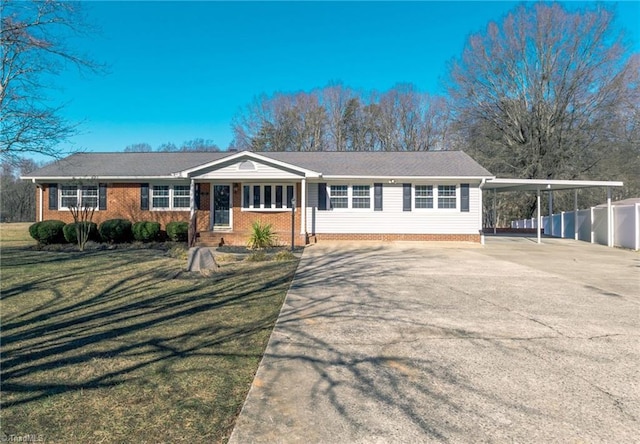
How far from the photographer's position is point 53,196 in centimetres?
1695

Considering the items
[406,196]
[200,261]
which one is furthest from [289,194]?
[200,261]

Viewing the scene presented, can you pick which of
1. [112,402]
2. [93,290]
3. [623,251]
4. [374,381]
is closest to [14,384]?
[112,402]

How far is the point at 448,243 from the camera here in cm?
1577

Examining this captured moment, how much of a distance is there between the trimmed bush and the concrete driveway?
969 centimetres

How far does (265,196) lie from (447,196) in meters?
7.82

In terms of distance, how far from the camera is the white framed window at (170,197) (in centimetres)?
1684

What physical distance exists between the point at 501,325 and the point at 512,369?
1.48m

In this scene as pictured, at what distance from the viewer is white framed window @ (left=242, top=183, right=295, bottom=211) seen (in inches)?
Answer: 642

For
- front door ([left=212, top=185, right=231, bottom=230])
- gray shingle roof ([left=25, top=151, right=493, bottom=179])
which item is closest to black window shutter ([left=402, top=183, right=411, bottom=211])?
gray shingle roof ([left=25, top=151, right=493, bottom=179])

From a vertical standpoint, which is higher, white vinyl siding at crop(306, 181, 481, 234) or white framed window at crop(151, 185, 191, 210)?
white framed window at crop(151, 185, 191, 210)

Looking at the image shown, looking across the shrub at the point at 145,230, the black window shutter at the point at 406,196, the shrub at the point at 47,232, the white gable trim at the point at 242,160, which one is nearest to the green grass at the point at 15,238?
the shrub at the point at 47,232

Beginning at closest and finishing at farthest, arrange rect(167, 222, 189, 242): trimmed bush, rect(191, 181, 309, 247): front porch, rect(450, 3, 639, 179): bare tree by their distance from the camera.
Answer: rect(167, 222, 189, 242): trimmed bush, rect(191, 181, 309, 247): front porch, rect(450, 3, 639, 179): bare tree

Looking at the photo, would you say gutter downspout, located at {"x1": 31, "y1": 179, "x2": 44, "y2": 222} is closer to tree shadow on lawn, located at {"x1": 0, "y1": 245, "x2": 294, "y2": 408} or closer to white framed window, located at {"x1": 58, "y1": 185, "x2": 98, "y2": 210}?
white framed window, located at {"x1": 58, "y1": 185, "x2": 98, "y2": 210}

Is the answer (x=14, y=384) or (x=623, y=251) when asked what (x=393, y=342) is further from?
(x=623, y=251)
